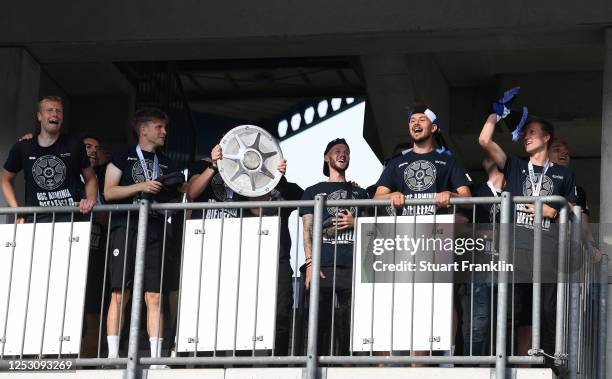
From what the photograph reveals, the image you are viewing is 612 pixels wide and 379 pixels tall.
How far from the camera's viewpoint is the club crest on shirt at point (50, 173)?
30.9 ft

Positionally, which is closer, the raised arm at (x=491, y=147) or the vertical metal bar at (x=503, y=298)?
the vertical metal bar at (x=503, y=298)

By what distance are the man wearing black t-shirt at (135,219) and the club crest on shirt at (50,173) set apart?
361 mm

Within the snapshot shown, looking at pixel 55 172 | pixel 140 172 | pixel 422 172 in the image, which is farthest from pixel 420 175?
pixel 55 172

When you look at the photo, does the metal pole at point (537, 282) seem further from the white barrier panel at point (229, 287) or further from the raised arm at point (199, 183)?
the raised arm at point (199, 183)

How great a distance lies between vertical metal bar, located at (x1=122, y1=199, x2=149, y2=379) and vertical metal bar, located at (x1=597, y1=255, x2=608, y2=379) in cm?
325

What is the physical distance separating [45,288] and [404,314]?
2437mm

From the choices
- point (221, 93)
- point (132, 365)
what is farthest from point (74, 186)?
point (221, 93)

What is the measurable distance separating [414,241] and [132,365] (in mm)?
1970

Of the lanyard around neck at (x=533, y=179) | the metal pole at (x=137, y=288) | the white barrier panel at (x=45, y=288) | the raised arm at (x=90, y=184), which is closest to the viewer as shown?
the metal pole at (x=137, y=288)

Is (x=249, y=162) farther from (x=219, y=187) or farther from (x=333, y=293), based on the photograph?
A: (x=333, y=293)

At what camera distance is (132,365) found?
850 centimetres

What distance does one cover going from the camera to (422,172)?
8836 mm

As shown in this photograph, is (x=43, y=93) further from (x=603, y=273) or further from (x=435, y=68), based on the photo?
(x=603, y=273)

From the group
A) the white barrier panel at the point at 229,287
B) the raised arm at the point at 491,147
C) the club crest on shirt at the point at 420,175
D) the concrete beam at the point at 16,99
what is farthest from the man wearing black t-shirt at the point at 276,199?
the concrete beam at the point at 16,99
